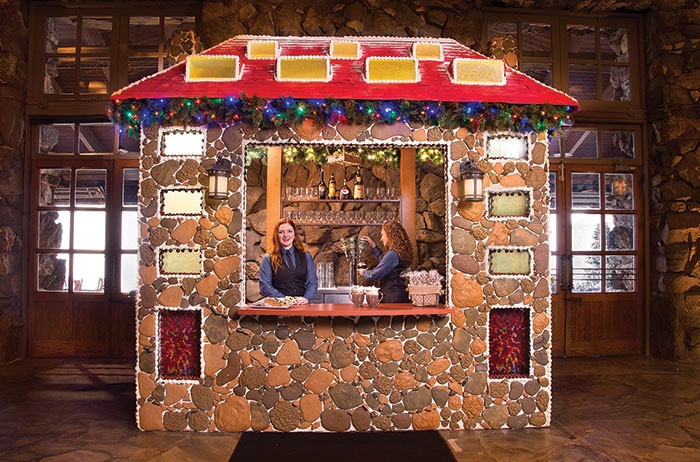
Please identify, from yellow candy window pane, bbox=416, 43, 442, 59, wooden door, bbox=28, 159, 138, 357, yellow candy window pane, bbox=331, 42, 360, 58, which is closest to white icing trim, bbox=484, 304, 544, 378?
yellow candy window pane, bbox=416, 43, 442, 59

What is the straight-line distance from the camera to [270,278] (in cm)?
441

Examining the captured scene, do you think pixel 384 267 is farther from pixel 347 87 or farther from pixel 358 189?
pixel 347 87

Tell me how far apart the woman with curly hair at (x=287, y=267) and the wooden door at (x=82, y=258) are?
9.35 ft

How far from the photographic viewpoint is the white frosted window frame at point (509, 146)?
4051 mm

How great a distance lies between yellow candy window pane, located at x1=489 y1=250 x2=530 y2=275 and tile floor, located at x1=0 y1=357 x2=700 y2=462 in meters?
1.37

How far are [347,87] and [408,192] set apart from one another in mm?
2414

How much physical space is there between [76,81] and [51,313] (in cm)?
322

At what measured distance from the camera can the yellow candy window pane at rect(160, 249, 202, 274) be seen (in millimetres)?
3941

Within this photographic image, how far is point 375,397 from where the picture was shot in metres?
3.87

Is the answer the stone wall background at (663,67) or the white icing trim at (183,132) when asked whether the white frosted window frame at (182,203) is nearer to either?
the white icing trim at (183,132)

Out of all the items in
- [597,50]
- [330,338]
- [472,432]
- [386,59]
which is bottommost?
[472,432]

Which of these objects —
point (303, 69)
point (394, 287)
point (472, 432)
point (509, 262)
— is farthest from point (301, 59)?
point (472, 432)

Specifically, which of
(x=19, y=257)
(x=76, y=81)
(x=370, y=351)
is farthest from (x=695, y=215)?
(x=19, y=257)

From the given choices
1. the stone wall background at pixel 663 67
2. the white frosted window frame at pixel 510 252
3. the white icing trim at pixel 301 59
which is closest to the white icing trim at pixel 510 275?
the white frosted window frame at pixel 510 252
